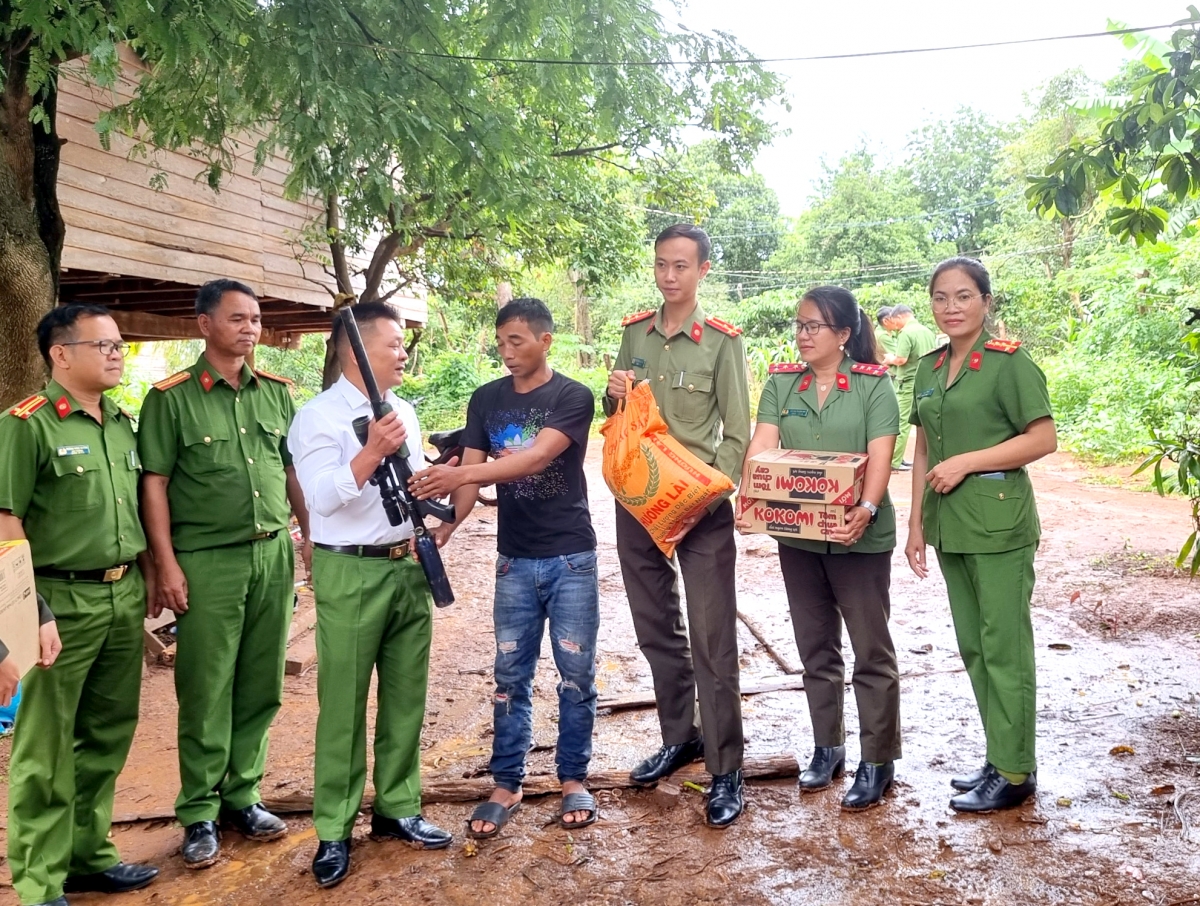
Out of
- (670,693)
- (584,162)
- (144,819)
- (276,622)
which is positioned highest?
(584,162)

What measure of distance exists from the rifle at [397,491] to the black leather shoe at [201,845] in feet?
4.13

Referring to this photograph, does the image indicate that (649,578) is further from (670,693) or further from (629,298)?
(629,298)

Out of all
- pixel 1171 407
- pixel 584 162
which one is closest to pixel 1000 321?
pixel 1171 407

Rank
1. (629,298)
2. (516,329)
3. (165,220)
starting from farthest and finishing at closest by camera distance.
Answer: (629,298), (165,220), (516,329)

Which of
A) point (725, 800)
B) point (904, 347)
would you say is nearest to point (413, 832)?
point (725, 800)

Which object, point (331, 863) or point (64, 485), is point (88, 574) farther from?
point (331, 863)

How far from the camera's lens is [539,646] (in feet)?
11.6

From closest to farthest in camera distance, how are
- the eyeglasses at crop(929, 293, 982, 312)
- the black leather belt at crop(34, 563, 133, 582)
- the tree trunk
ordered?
the black leather belt at crop(34, 563, 133, 582) < the eyeglasses at crop(929, 293, 982, 312) < the tree trunk

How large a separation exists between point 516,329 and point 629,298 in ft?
84.0

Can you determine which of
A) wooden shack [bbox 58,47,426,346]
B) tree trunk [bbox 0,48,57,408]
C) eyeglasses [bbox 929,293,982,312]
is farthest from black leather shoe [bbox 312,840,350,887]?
wooden shack [bbox 58,47,426,346]

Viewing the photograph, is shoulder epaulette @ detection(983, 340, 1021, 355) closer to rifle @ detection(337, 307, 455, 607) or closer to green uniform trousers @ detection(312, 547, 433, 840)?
rifle @ detection(337, 307, 455, 607)

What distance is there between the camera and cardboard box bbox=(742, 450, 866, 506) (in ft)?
11.1

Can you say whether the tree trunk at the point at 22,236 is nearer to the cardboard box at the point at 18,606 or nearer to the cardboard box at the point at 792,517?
the cardboard box at the point at 18,606

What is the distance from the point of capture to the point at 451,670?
5895 millimetres
